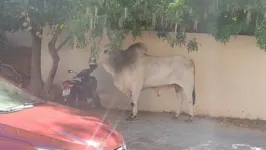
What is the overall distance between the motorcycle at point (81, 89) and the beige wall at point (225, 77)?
116 centimetres

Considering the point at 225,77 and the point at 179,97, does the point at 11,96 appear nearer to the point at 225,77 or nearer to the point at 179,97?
the point at 179,97

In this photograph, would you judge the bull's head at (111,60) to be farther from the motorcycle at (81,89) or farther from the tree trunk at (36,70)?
the tree trunk at (36,70)

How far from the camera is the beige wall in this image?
849 cm

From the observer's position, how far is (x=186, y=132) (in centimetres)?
734

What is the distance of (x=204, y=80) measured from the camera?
8.70 m

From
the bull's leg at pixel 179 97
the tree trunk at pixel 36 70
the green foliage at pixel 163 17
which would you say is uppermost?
the green foliage at pixel 163 17

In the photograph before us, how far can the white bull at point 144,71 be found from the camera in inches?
314

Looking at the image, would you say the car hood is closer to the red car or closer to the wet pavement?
the red car

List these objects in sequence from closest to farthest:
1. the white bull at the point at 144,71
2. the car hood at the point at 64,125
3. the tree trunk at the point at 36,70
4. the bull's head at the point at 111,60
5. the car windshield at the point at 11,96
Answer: the car hood at the point at 64,125
the car windshield at the point at 11,96
the white bull at the point at 144,71
the bull's head at the point at 111,60
the tree trunk at the point at 36,70

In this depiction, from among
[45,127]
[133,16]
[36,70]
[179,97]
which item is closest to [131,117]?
[179,97]

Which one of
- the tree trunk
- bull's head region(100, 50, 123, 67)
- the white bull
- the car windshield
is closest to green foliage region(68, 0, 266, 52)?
the white bull

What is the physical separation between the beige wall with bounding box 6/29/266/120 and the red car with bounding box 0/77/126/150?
15.2ft

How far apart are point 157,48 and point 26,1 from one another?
11.2 ft

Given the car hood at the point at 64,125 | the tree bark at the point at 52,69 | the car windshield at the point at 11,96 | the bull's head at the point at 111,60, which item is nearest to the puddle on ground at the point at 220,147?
the bull's head at the point at 111,60
